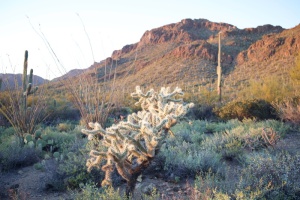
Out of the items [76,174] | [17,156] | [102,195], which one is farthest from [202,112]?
[102,195]

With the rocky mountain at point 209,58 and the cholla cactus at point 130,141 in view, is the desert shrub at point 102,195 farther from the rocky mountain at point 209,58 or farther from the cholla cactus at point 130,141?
the rocky mountain at point 209,58

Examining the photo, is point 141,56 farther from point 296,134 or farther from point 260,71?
point 296,134

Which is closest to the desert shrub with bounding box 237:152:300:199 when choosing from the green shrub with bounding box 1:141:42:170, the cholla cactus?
the cholla cactus

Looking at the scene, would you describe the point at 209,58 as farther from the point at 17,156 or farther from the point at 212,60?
→ the point at 17,156

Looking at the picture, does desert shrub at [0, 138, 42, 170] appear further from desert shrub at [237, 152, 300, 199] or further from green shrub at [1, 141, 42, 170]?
desert shrub at [237, 152, 300, 199]

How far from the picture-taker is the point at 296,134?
8133mm

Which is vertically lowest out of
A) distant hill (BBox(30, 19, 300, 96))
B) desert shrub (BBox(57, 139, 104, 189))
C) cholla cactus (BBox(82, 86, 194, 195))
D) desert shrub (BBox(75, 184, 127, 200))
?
desert shrub (BBox(57, 139, 104, 189))

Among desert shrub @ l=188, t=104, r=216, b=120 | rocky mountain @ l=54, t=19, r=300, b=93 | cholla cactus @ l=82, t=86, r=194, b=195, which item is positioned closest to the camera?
cholla cactus @ l=82, t=86, r=194, b=195

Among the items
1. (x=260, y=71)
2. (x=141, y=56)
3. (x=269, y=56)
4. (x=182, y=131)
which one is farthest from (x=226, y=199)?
(x=141, y=56)

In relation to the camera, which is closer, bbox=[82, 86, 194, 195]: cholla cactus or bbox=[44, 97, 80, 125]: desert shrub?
bbox=[82, 86, 194, 195]: cholla cactus

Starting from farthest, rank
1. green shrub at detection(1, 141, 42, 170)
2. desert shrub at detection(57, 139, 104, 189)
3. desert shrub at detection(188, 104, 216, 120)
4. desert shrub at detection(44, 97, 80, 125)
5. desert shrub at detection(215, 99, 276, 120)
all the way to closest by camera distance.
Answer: desert shrub at detection(44, 97, 80, 125) < desert shrub at detection(188, 104, 216, 120) < desert shrub at detection(215, 99, 276, 120) < green shrub at detection(1, 141, 42, 170) < desert shrub at detection(57, 139, 104, 189)

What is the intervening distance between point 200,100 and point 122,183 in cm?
1280

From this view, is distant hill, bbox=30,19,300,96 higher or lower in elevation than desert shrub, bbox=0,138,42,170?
higher

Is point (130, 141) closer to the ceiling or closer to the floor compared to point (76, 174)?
closer to the ceiling
